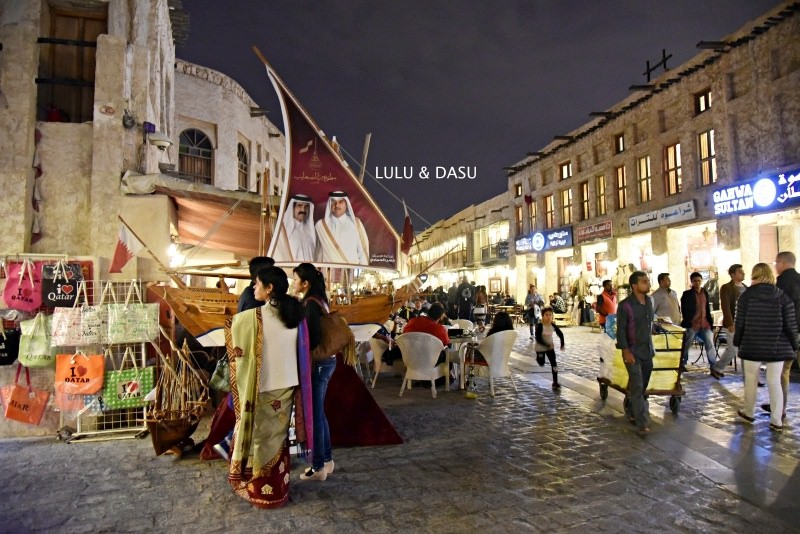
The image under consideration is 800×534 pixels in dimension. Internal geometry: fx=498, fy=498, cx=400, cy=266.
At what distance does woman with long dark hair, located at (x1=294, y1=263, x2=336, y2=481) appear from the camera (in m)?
4.34

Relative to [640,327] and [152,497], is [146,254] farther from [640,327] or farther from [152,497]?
[640,327]

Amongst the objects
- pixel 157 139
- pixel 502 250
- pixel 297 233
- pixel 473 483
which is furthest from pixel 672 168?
pixel 473 483

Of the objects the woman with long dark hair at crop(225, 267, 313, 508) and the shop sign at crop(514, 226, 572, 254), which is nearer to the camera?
the woman with long dark hair at crop(225, 267, 313, 508)

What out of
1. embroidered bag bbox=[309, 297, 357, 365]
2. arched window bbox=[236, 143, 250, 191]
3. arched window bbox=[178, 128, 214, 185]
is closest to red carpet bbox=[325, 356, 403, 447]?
embroidered bag bbox=[309, 297, 357, 365]

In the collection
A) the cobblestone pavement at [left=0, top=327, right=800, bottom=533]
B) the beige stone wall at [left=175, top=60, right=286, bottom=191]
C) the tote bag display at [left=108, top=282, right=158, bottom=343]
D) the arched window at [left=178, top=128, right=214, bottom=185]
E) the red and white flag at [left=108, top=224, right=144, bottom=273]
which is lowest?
the cobblestone pavement at [left=0, top=327, right=800, bottom=533]

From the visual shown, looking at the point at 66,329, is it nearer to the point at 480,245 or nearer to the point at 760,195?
the point at 760,195

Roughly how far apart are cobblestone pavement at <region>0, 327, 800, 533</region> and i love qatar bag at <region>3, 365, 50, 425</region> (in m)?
0.29

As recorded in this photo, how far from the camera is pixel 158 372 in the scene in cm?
630

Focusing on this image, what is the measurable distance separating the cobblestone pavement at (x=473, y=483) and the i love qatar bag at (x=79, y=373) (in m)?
0.63

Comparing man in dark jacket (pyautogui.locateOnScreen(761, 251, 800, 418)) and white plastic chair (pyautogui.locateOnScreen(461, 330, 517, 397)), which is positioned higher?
man in dark jacket (pyautogui.locateOnScreen(761, 251, 800, 418))

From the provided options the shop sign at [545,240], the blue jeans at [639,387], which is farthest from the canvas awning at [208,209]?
the shop sign at [545,240]

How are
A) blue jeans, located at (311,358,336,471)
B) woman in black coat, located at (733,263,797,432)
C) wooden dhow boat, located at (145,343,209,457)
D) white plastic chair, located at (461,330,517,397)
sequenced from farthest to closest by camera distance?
white plastic chair, located at (461,330,517,397)
woman in black coat, located at (733,263,797,432)
wooden dhow boat, located at (145,343,209,457)
blue jeans, located at (311,358,336,471)

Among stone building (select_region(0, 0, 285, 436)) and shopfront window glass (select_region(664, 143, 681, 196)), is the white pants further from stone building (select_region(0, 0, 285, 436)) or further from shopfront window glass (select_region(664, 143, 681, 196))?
shopfront window glass (select_region(664, 143, 681, 196))

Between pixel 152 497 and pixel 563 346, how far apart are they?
1142cm
